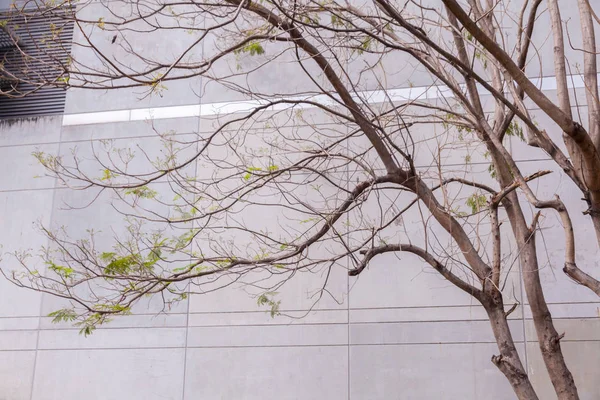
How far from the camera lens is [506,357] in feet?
18.1

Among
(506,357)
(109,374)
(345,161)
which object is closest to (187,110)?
(345,161)

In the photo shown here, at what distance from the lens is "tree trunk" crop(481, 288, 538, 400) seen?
5.42m

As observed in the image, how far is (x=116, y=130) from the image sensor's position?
10.4m

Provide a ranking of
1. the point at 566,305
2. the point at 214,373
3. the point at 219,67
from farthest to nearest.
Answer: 1. the point at 219,67
2. the point at 214,373
3. the point at 566,305

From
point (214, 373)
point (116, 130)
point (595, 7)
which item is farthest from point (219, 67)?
point (595, 7)

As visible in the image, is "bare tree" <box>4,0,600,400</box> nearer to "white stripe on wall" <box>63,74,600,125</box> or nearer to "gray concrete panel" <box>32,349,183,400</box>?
"white stripe on wall" <box>63,74,600,125</box>

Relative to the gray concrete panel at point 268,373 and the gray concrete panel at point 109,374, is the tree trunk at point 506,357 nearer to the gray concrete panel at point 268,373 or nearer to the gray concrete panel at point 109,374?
the gray concrete panel at point 268,373

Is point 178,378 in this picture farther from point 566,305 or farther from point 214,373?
point 566,305

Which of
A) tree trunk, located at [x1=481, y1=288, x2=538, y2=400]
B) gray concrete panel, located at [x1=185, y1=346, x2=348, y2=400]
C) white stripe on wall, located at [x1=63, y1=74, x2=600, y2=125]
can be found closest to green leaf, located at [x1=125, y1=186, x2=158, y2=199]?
white stripe on wall, located at [x1=63, y1=74, x2=600, y2=125]

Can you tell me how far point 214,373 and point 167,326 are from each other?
904 mm

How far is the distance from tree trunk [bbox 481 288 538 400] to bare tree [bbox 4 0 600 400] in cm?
1

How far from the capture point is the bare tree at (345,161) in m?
5.29

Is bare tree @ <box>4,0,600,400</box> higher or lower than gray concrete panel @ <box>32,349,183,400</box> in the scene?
higher

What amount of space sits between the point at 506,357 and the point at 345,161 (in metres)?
3.98
